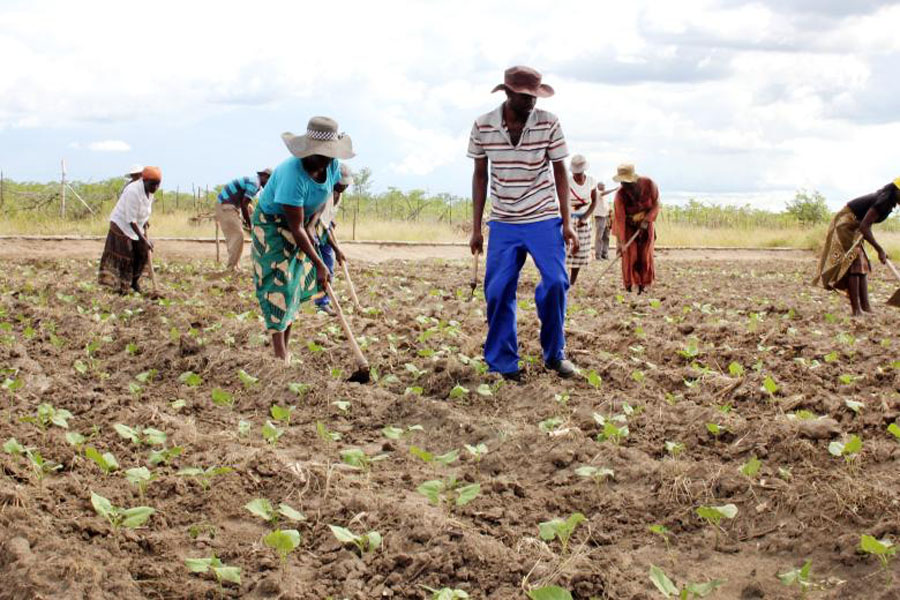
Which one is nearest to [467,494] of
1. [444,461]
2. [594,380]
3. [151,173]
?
[444,461]

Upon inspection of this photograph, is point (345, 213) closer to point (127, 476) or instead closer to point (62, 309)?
point (62, 309)

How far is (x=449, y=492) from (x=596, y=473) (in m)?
0.60

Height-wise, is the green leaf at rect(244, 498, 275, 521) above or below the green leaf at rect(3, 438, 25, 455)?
below

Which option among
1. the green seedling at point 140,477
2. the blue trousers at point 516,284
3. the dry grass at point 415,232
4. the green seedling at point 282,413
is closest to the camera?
the green seedling at point 140,477

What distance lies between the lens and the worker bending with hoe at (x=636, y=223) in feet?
32.4

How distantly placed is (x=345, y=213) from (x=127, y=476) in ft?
87.7

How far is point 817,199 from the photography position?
31016mm

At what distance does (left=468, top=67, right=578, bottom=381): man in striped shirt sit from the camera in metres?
5.51

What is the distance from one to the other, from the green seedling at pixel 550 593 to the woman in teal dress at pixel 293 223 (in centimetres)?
315

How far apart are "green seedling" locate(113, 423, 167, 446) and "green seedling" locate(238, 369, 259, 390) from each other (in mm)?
1114

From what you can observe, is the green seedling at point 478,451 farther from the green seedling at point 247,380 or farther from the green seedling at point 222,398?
the green seedling at point 247,380

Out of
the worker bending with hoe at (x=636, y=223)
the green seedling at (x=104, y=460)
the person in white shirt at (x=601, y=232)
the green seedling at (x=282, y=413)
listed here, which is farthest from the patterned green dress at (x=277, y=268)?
the person in white shirt at (x=601, y=232)

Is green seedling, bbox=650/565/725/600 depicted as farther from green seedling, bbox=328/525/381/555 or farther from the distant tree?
the distant tree

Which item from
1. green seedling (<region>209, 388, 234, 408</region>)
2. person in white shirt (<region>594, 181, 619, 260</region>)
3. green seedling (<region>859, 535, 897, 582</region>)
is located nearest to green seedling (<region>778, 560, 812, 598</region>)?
green seedling (<region>859, 535, 897, 582</region>)
